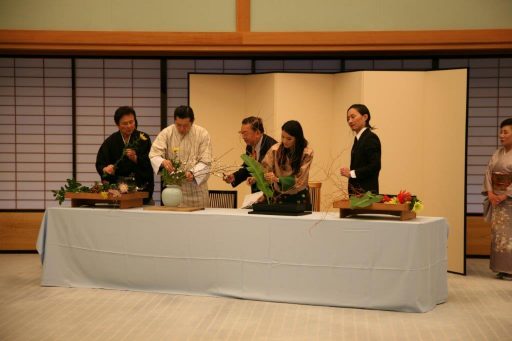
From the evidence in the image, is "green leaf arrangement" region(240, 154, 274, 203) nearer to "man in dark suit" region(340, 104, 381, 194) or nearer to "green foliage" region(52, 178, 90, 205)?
"man in dark suit" region(340, 104, 381, 194)

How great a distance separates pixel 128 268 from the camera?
17.3ft

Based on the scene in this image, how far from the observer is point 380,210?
467 centimetres

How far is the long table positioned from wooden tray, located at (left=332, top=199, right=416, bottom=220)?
0.08 m

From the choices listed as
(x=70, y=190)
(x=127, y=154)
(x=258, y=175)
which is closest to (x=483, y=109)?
(x=258, y=175)

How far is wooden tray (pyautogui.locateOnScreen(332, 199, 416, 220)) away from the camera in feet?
15.0

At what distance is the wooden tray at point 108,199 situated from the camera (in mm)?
5387

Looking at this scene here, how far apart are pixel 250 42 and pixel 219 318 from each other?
2.97 metres

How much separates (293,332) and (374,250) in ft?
2.83

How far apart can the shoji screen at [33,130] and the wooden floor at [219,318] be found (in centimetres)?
215

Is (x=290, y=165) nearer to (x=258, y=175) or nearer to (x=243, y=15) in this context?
(x=258, y=175)

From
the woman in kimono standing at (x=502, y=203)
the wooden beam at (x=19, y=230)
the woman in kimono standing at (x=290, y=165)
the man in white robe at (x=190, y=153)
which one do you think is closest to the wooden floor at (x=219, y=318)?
the woman in kimono standing at (x=502, y=203)

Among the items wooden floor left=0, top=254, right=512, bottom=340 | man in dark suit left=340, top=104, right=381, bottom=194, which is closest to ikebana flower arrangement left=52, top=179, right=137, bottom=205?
wooden floor left=0, top=254, right=512, bottom=340

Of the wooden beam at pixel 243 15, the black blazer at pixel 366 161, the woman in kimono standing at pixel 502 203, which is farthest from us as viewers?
the wooden beam at pixel 243 15

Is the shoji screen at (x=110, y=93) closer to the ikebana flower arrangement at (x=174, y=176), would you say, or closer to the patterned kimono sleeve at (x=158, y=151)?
the patterned kimono sleeve at (x=158, y=151)
